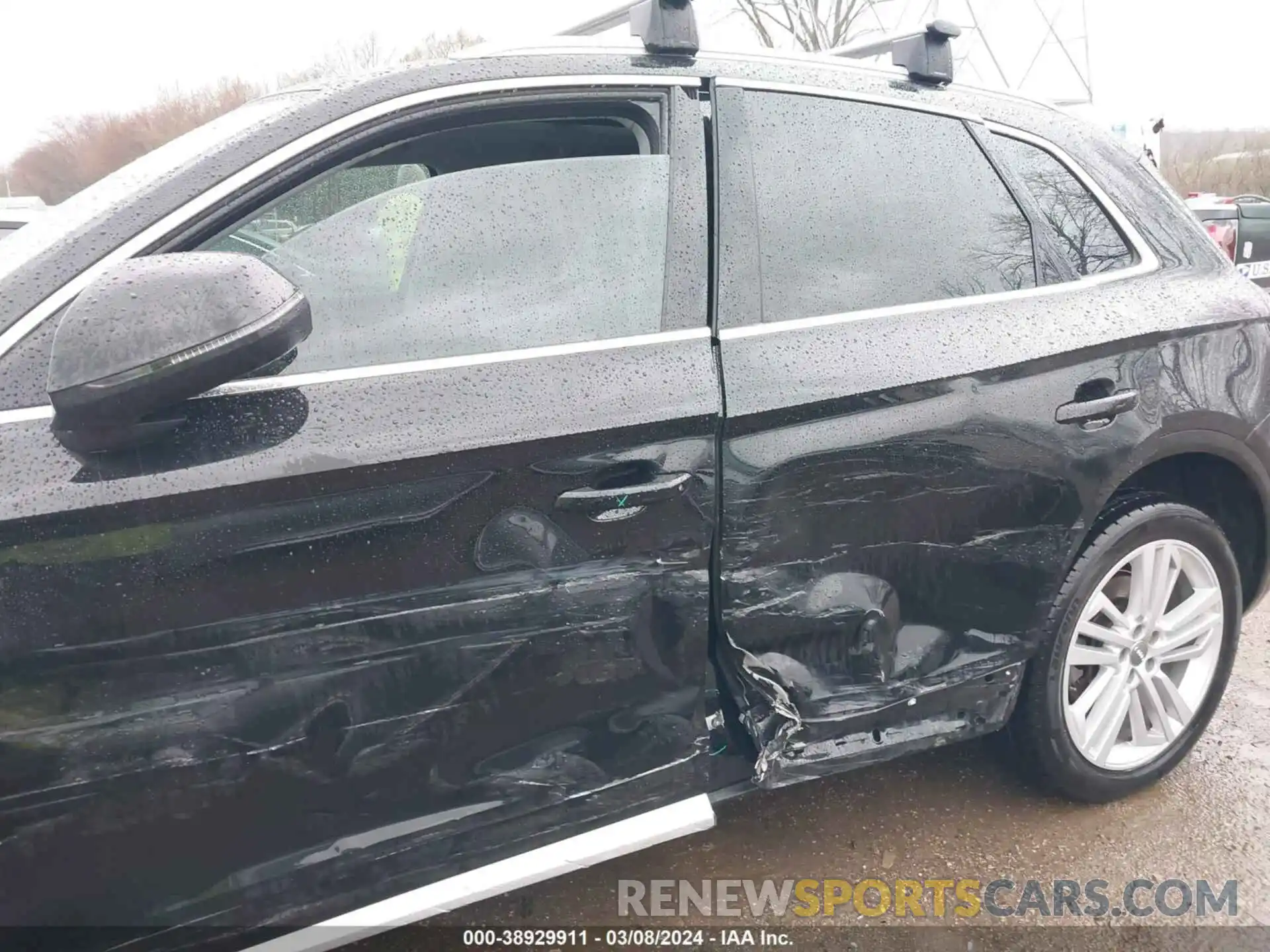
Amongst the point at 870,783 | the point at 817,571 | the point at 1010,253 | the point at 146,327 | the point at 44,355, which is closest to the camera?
the point at 146,327

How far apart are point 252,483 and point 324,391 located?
0.19m

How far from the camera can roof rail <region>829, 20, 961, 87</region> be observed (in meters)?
2.10

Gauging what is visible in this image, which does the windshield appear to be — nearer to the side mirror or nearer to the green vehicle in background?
the side mirror

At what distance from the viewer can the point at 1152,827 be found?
7.79 feet

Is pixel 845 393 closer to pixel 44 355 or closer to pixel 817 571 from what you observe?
pixel 817 571

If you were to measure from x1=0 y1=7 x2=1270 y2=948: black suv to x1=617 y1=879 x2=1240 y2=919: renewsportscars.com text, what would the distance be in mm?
316

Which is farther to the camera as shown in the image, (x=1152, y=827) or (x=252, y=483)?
(x=1152, y=827)

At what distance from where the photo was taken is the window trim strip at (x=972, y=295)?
6.04ft

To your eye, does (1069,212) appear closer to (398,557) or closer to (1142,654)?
(1142,654)

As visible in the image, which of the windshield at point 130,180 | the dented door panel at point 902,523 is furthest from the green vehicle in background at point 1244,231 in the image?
the windshield at point 130,180

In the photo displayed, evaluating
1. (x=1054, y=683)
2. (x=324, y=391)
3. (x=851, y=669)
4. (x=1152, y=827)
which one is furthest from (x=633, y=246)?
(x=1152, y=827)

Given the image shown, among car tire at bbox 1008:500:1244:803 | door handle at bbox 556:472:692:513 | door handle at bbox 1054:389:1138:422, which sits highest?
door handle at bbox 1054:389:1138:422

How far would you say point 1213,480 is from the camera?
2455 mm

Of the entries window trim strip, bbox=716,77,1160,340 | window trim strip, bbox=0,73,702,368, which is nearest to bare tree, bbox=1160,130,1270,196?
window trim strip, bbox=716,77,1160,340
